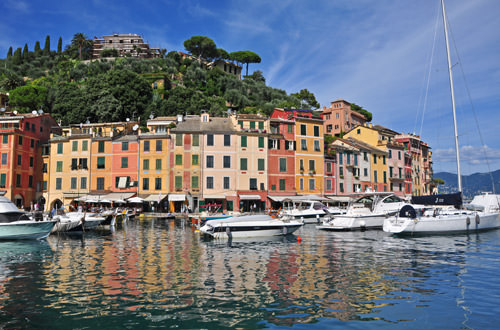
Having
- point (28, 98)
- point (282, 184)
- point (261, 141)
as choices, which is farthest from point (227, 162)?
point (28, 98)

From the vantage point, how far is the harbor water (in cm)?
980

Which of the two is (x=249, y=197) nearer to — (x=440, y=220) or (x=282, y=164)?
(x=282, y=164)

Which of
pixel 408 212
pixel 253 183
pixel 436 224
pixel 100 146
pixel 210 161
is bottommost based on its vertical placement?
pixel 436 224

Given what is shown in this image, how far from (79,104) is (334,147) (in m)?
51.8

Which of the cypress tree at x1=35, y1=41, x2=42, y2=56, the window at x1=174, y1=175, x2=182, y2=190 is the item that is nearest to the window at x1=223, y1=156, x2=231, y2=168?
the window at x1=174, y1=175, x2=182, y2=190

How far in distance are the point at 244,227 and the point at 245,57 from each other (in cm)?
11557

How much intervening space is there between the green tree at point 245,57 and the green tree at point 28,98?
2652 inches

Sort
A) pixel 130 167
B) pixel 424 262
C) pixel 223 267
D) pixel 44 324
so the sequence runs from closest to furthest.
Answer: pixel 44 324
pixel 223 267
pixel 424 262
pixel 130 167

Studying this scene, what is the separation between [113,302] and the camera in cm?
1130

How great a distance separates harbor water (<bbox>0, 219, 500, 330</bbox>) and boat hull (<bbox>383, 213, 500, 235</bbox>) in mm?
4393

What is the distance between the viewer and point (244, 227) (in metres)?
26.3

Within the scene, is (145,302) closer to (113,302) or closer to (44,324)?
(113,302)

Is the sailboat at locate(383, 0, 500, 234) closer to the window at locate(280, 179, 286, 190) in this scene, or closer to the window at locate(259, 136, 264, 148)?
the window at locate(280, 179, 286, 190)

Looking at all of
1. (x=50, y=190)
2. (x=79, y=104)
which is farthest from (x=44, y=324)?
(x=79, y=104)
